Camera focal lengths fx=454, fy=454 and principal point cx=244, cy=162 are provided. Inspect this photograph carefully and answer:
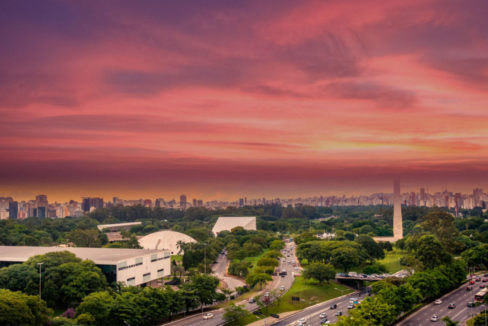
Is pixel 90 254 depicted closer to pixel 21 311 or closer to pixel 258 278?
pixel 258 278

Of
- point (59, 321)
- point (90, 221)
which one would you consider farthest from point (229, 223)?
point (59, 321)

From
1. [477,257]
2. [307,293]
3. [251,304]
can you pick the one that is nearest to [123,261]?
[251,304]

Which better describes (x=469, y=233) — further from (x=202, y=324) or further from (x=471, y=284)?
(x=202, y=324)

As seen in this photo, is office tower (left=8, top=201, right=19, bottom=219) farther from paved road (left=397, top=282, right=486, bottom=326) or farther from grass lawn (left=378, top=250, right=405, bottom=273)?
paved road (left=397, top=282, right=486, bottom=326)

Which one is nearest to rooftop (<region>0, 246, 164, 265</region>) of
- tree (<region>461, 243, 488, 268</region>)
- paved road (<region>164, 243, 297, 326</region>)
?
paved road (<region>164, 243, 297, 326</region>)

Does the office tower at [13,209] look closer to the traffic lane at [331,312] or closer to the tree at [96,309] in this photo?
the tree at [96,309]

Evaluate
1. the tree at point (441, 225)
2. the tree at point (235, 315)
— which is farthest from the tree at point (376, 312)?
the tree at point (441, 225)
